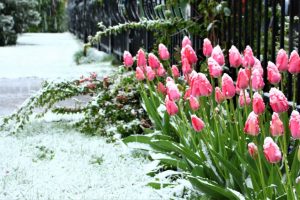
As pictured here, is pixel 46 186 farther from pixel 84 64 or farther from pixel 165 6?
pixel 84 64

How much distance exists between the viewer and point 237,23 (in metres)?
4.52

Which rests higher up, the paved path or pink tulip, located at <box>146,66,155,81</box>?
pink tulip, located at <box>146,66,155,81</box>

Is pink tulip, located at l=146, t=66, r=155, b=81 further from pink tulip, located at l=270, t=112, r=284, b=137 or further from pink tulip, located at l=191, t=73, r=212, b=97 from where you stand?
pink tulip, located at l=270, t=112, r=284, b=137

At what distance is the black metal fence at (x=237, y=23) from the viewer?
346 cm

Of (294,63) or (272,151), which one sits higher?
(294,63)

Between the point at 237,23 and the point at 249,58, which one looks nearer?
the point at 249,58

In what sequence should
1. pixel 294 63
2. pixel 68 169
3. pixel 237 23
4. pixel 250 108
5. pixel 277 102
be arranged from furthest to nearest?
pixel 237 23, pixel 68 169, pixel 250 108, pixel 294 63, pixel 277 102

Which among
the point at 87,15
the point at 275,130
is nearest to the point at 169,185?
the point at 275,130

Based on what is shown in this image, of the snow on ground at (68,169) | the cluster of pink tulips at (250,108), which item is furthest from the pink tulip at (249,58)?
the snow on ground at (68,169)

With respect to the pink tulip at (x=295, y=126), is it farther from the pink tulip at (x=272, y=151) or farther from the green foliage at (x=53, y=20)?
the green foliage at (x=53, y=20)

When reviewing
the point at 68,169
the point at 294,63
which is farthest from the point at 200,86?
the point at 68,169

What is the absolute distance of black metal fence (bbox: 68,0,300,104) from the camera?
346cm

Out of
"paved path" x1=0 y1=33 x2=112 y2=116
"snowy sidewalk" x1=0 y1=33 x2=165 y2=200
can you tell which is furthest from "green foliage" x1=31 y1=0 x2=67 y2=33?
"snowy sidewalk" x1=0 y1=33 x2=165 y2=200

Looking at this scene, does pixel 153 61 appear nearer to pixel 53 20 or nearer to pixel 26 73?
pixel 26 73
